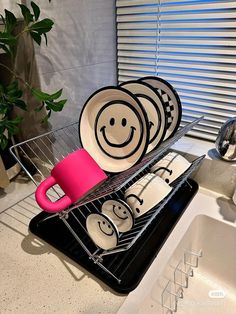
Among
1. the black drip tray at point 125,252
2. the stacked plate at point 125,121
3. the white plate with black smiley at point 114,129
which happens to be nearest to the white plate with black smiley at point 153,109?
the stacked plate at point 125,121

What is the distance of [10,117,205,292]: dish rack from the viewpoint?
539 mm

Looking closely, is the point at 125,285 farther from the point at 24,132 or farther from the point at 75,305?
the point at 24,132

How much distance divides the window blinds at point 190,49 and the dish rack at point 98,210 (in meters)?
0.28

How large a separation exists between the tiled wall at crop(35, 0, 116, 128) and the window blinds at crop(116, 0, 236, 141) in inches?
4.0

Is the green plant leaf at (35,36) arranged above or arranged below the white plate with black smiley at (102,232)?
above

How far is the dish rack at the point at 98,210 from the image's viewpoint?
0.54 meters

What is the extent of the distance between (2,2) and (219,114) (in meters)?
0.86

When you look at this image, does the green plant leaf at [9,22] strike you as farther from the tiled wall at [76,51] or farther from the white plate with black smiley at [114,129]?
the white plate with black smiley at [114,129]

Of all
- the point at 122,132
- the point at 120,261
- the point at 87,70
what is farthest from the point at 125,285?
the point at 87,70

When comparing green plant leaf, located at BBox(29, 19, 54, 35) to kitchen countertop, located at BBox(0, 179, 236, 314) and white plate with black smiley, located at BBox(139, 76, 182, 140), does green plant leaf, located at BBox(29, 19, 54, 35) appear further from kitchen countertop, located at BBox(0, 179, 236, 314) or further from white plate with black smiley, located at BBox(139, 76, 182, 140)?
kitchen countertop, located at BBox(0, 179, 236, 314)

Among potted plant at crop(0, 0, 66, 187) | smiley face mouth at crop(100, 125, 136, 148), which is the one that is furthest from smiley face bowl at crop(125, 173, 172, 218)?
potted plant at crop(0, 0, 66, 187)

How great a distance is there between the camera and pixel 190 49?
93 cm

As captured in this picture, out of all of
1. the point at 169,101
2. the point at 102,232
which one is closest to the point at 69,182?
the point at 102,232

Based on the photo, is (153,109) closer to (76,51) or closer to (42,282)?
(76,51)
